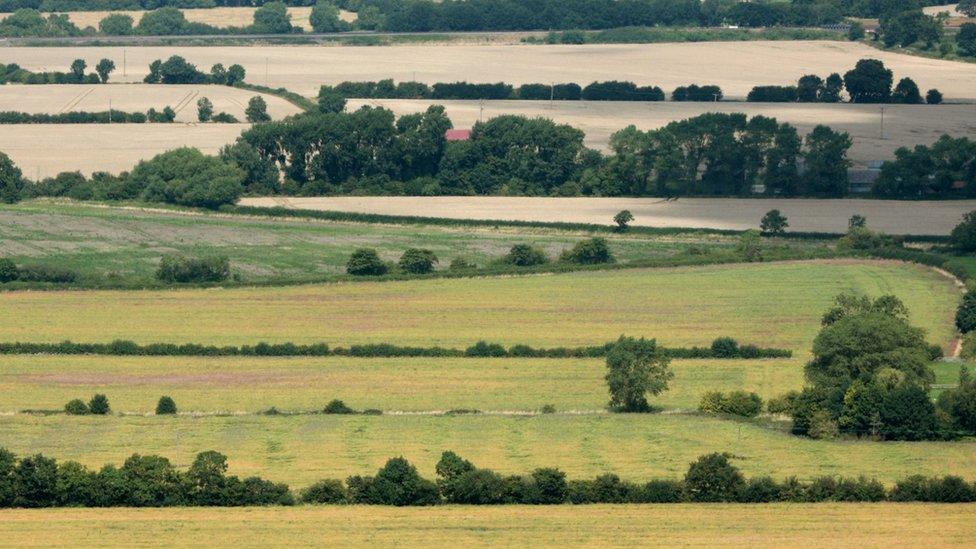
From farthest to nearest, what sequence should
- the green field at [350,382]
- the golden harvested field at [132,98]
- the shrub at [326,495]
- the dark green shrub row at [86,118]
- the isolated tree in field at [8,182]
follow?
the golden harvested field at [132,98] < the dark green shrub row at [86,118] < the isolated tree in field at [8,182] < the green field at [350,382] < the shrub at [326,495]

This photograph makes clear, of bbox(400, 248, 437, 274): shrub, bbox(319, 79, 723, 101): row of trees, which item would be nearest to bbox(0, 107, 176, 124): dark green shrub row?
bbox(319, 79, 723, 101): row of trees

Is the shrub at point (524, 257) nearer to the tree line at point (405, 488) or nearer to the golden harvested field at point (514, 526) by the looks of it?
the tree line at point (405, 488)

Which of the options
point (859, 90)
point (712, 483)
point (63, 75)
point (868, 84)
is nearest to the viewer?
point (712, 483)

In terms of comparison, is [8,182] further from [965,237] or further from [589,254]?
[965,237]

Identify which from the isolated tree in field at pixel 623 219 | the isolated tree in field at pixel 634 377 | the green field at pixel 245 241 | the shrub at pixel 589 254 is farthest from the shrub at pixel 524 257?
the isolated tree in field at pixel 634 377

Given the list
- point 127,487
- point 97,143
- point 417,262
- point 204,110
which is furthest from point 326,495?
point 204,110

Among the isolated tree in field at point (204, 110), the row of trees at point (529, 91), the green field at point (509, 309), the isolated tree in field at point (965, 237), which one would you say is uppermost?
the row of trees at point (529, 91)
